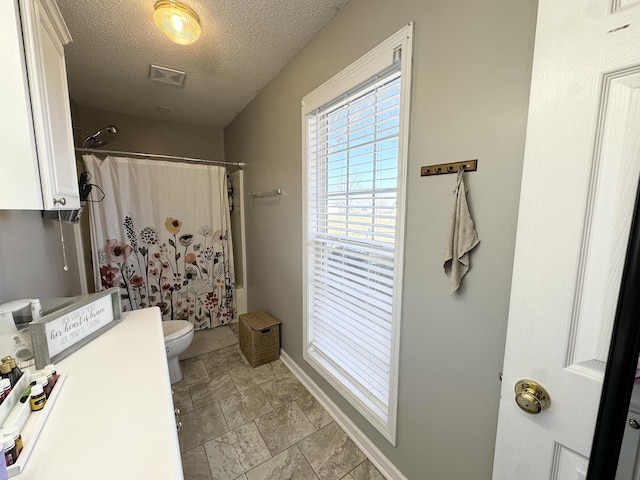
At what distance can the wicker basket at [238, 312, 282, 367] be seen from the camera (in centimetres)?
219

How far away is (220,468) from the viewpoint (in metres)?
1.37

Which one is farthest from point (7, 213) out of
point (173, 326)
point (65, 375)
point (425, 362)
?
point (425, 362)

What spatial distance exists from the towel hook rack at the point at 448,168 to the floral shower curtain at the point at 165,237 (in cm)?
244

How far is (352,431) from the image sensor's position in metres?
1.55

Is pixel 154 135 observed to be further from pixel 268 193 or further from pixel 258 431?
pixel 258 431

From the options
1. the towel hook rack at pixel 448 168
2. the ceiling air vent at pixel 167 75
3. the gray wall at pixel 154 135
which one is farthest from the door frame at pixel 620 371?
the gray wall at pixel 154 135

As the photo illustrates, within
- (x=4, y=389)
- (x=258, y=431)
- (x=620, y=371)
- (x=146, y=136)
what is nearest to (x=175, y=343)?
(x=258, y=431)

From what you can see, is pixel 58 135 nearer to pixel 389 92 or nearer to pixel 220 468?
pixel 389 92

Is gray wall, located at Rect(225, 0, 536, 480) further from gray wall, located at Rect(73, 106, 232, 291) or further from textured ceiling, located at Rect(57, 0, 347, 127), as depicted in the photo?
gray wall, located at Rect(73, 106, 232, 291)

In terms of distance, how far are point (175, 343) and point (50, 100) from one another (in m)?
1.64

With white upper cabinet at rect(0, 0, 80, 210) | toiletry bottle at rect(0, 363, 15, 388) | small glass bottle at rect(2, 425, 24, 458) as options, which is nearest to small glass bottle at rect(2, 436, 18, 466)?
small glass bottle at rect(2, 425, 24, 458)

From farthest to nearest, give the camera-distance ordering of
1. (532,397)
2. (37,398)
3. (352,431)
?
(352,431)
(37,398)
(532,397)

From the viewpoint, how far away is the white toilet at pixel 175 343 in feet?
6.35

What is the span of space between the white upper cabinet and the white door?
141 centimetres
